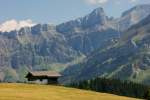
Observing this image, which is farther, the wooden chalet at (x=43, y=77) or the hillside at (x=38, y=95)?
the wooden chalet at (x=43, y=77)

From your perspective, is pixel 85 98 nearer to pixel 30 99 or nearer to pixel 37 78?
pixel 30 99

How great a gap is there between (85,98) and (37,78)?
68.8 metres

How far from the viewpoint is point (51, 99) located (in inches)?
2945

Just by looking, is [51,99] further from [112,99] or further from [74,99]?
[112,99]

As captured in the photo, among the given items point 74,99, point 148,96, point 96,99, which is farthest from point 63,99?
point 148,96

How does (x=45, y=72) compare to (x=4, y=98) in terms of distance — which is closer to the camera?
(x=4, y=98)

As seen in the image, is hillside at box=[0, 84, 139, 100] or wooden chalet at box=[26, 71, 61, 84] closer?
hillside at box=[0, 84, 139, 100]

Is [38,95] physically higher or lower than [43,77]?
lower

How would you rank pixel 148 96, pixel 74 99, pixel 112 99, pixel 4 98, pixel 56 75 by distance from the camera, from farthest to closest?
1. pixel 56 75
2. pixel 148 96
3. pixel 112 99
4. pixel 74 99
5. pixel 4 98

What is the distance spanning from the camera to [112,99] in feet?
286

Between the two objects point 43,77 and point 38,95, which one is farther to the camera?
Result: point 43,77

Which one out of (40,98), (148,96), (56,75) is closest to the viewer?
(40,98)

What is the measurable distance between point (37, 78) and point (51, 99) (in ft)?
249

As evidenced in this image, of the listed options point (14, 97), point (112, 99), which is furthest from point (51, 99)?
point (112, 99)
